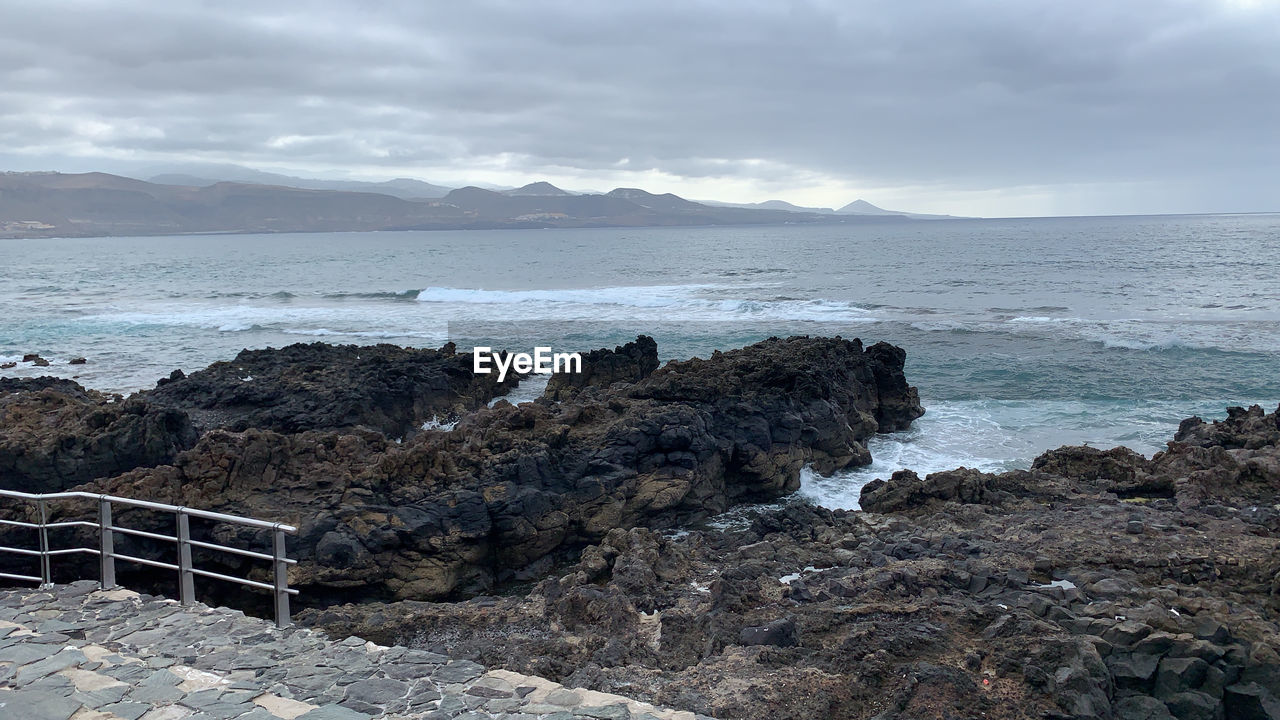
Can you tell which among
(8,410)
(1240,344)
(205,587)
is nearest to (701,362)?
(205,587)

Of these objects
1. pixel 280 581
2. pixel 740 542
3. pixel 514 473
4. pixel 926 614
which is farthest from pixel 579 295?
pixel 280 581

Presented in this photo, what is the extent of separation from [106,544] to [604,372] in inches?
602

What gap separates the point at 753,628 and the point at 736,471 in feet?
24.6

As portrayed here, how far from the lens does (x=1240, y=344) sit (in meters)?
31.0

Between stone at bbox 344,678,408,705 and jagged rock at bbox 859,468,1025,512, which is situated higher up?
stone at bbox 344,678,408,705

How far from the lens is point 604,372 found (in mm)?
21750

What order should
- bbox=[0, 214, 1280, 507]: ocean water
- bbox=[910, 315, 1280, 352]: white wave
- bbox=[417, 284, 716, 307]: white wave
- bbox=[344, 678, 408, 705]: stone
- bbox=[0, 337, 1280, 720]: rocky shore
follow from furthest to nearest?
bbox=[417, 284, 716, 307]: white wave, bbox=[910, 315, 1280, 352]: white wave, bbox=[0, 214, 1280, 507]: ocean water, bbox=[0, 337, 1280, 720]: rocky shore, bbox=[344, 678, 408, 705]: stone

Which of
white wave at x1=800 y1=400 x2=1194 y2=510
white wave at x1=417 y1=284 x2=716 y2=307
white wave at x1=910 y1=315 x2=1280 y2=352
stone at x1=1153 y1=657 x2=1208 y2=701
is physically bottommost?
white wave at x1=800 y1=400 x2=1194 y2=510

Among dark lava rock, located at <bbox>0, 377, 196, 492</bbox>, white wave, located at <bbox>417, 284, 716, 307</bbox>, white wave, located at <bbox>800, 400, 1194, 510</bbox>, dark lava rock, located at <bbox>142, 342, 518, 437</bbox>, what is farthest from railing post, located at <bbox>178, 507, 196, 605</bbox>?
white wave, located at <bbox>417, 284, 716, 307</bbox>

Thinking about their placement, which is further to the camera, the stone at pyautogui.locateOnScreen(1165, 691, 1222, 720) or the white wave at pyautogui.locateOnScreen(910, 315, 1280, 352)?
the white wave at pyautogui.locateOnScreen(910, 315, 1280, 352)

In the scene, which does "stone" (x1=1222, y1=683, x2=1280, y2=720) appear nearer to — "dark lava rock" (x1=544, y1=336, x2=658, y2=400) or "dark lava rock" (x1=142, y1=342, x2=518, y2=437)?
"dark lava rock" (x1=142, y1=342, x2=518, y2=437)

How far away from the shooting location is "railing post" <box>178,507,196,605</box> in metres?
6.40

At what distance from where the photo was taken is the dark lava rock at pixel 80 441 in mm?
13023

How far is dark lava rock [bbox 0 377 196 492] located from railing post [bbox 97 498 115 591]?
23.7 feet
